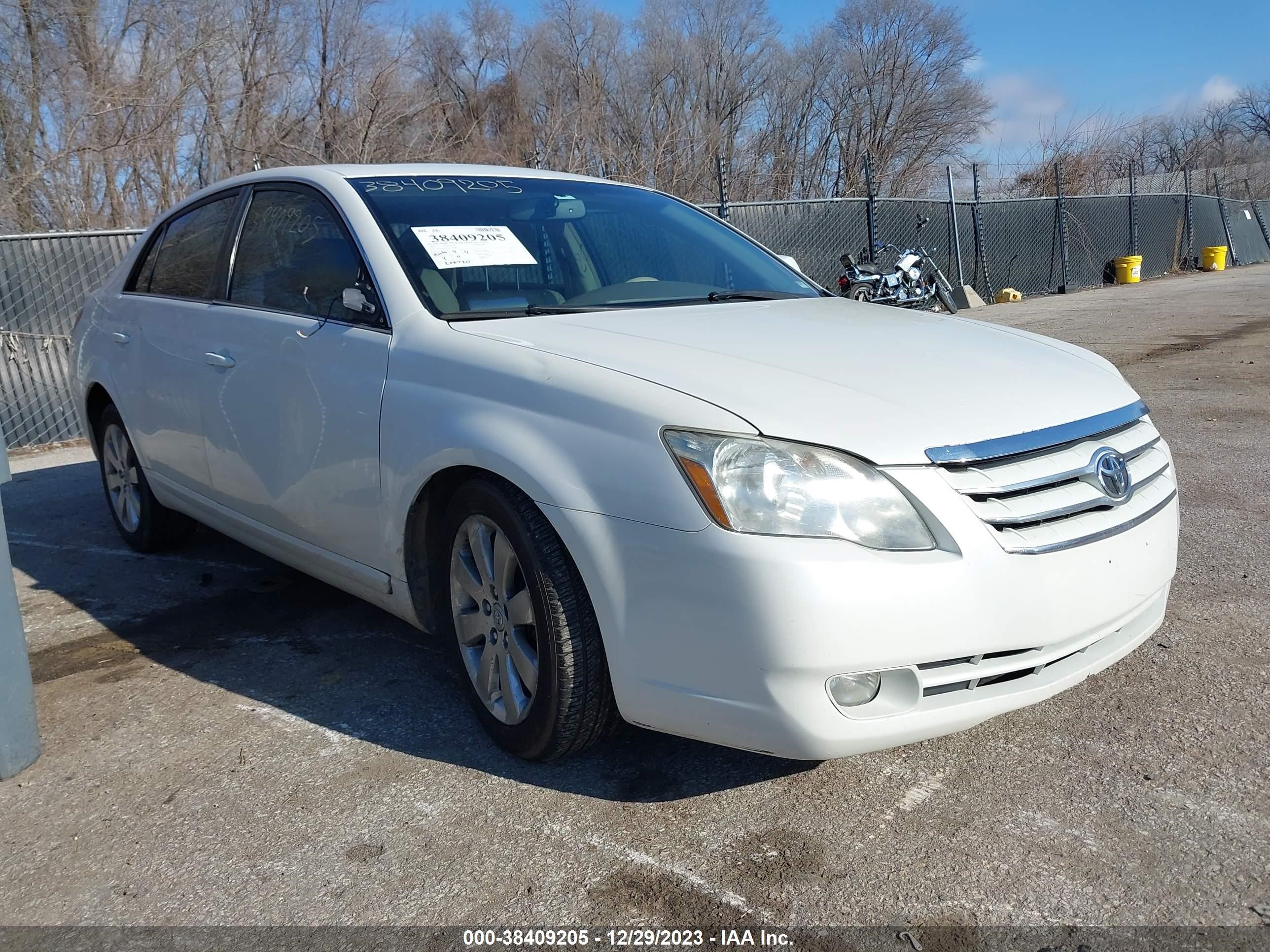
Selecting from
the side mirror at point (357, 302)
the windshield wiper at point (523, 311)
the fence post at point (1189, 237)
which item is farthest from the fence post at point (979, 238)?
the side mirror at point (357, 302)

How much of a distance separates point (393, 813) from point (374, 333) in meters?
1.38

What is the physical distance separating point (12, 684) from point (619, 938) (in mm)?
1864

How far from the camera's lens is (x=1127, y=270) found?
22.3 m

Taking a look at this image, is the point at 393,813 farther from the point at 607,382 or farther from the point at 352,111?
the point at 352,111

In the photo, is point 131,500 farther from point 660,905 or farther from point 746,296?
point 660,905

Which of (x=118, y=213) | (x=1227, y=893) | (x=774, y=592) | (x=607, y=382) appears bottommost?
(x=1227, y=893)

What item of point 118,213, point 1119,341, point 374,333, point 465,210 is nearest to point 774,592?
point 374,333

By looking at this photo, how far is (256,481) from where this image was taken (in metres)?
3.70

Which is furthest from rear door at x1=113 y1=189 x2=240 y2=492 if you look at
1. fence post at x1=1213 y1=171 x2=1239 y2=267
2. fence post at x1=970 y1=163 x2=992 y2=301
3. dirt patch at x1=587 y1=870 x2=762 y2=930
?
fence post at x1=1213 y1=171 x2=1239 y2=267

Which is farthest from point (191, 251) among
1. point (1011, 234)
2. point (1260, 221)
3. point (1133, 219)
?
point (1260, 221)

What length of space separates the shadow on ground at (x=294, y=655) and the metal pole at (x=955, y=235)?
50.6 ft

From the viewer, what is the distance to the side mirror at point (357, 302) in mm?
3215

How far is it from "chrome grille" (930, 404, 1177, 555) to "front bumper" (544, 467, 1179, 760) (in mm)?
36

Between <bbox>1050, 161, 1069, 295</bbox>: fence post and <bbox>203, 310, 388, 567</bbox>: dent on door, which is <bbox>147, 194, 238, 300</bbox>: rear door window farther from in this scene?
<bbox>1050, 161, 1069, 295</bbox>: fence post
